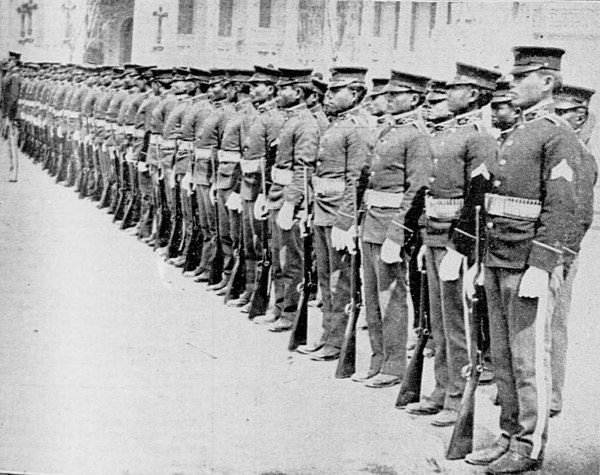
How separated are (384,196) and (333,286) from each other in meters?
0.78

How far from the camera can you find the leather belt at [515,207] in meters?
3.46

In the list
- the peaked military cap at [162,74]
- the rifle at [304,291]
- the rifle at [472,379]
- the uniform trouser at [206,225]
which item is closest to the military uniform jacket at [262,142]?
the rifle at [304,291]

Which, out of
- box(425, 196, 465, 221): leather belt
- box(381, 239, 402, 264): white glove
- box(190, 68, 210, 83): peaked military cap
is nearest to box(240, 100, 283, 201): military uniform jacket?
box(190, 68, 210, 83): peaked military cap

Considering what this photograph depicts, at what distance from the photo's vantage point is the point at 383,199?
14.5 ft

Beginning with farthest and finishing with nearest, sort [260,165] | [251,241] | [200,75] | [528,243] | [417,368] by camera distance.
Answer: [200,75], [251,241], [260,165], [417,368], [528,243]

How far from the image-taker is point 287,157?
538cm

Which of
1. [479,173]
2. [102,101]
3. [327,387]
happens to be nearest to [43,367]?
[327,387]

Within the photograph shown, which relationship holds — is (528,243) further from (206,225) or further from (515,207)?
(206,225)

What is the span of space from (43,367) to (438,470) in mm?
2138

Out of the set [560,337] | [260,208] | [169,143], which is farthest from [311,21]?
[169,143]

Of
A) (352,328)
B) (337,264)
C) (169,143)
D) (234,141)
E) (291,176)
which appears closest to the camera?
(352,328)

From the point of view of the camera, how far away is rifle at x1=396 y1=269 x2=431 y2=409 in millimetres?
4113

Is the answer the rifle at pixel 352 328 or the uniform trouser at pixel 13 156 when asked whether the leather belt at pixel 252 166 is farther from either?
the uniform trouser at pixel 13 156

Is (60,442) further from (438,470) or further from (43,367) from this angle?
(438,470)
